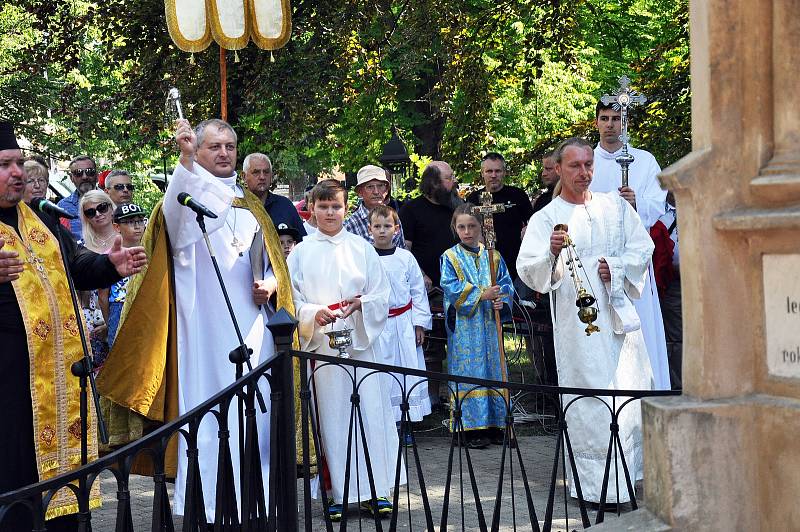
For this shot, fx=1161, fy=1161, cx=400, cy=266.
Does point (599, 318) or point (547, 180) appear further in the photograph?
point (547, 180)

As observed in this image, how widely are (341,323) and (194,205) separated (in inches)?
68.1

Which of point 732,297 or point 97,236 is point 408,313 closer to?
point 97,236

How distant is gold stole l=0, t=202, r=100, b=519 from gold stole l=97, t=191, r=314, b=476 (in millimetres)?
Answer: 723

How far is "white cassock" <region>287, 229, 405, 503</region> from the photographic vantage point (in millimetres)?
7484

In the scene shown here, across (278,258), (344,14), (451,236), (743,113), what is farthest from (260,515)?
(344,14)

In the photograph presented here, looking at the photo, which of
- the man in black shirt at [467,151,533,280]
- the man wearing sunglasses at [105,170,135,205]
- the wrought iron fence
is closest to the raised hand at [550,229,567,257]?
the wrought iron fence

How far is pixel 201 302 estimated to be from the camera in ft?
23.0

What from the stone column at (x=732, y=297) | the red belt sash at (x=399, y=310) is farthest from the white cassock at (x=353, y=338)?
the stone column at (x=732, y=297)

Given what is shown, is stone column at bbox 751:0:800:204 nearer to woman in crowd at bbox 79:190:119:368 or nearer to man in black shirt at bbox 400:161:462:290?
woman in crowd at bbox 79:190:119:368

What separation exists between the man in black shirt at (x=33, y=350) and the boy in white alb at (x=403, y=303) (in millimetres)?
3554

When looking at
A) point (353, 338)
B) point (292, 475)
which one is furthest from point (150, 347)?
point (292, 475)

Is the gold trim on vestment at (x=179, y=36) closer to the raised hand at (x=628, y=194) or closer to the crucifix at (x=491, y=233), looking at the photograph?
the crucifix at (x=491, y=233)

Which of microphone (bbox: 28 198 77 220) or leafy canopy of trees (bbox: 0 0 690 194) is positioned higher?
leafy canopy of trees (bbox: 0 0 690 194)

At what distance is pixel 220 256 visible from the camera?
23.1ft
